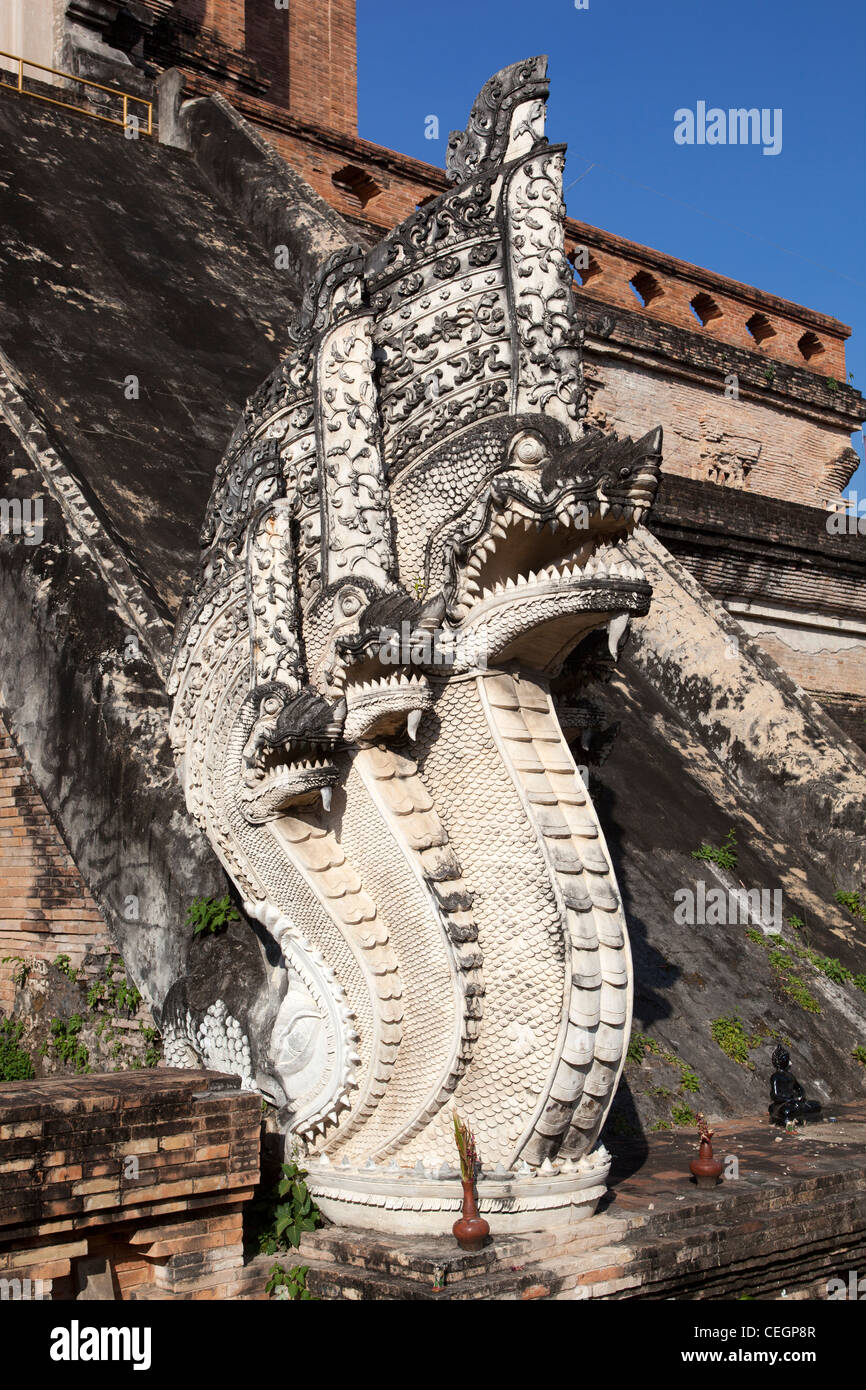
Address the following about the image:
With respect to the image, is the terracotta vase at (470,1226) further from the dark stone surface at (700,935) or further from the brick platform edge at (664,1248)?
the dark stone surface at (700,935)

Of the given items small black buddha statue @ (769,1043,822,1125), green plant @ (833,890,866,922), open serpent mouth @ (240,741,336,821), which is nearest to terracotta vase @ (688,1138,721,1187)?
small black buddha statue @ (769,1043,822,1125)

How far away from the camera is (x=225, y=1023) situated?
4734 mm

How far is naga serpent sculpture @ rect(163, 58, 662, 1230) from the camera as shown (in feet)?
13.9

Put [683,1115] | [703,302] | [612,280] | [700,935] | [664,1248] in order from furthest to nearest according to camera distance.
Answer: [703,302] < [612,280] < [700,935] < [683,1115] < [664,1248]

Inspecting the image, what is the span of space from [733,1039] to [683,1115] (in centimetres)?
57

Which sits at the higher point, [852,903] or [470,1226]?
[852,903]

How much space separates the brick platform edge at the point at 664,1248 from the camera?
154 inches

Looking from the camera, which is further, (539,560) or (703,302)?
(703,302)

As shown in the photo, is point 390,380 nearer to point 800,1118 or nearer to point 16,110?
point 800,1118

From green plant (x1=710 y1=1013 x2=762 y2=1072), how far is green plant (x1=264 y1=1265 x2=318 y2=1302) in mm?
2547

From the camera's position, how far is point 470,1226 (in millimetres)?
3967

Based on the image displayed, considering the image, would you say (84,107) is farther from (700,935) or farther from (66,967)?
(700,935)

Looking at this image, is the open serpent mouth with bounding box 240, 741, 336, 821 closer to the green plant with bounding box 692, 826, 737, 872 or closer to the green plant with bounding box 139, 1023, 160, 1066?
the green plant with bounding box 139, 1023, 160, 1066

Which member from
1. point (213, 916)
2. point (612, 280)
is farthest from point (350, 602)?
point (612, 280)
